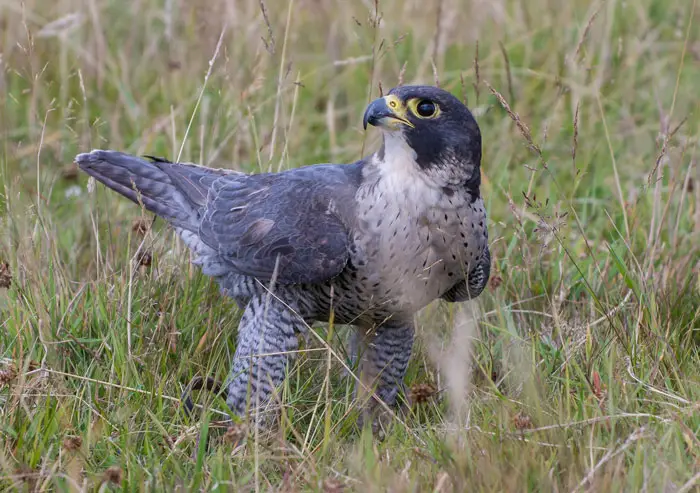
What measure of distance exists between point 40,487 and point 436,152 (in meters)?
1.66

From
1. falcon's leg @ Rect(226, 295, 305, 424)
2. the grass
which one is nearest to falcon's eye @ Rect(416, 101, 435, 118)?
the grass

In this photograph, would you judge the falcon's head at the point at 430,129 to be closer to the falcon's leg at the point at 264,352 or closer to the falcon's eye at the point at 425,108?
the falcon's eye at the point at 425,108

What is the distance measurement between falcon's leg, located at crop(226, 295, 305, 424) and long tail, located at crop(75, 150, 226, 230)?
28.6 inches

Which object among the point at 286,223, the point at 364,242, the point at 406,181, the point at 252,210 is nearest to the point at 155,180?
the point at 252,210

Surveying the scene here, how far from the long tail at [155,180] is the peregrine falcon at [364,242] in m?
0.17

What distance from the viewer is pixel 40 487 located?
9.76ft

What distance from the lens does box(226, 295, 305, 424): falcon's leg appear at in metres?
3.77

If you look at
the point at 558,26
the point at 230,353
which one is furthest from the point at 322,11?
the point at 230,353

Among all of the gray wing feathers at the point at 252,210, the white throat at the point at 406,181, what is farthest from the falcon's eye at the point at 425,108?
the gray wing feathers at the point at 252,210

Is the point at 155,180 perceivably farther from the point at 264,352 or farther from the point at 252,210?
the point at 264,352

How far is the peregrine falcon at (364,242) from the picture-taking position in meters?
3.59

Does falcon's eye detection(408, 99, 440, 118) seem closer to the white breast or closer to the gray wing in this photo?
the white breast

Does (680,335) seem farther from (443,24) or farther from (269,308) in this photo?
(443,24)

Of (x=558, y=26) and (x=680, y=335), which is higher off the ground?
(x=558, y=26)
